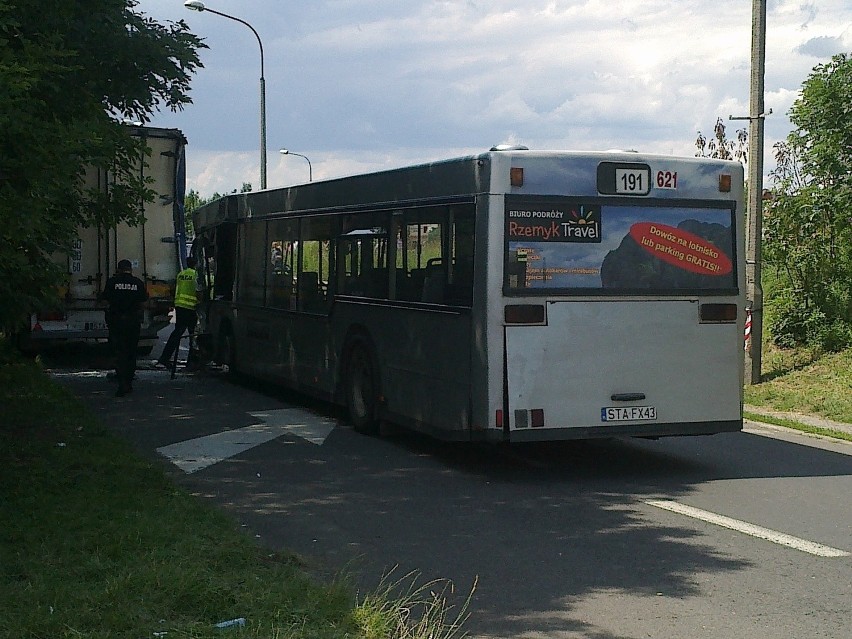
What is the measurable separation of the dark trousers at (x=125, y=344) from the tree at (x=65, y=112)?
87.5 inches

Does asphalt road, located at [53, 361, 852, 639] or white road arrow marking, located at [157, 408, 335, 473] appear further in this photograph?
white road arrow marking, located at [157, 408, 335, 473]

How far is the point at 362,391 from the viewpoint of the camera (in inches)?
526

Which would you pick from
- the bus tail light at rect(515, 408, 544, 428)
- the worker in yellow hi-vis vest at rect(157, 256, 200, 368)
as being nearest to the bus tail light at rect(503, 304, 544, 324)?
the bus tail light at rect(515, 408, 544, 428)

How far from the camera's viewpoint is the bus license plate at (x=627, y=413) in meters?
10.8

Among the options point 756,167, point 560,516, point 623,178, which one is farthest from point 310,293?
point 756,167

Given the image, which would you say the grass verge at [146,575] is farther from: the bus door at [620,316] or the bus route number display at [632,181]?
the bus route number display at [632,181]

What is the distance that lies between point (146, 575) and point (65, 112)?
17.2 ft

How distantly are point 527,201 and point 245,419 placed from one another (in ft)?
17.9

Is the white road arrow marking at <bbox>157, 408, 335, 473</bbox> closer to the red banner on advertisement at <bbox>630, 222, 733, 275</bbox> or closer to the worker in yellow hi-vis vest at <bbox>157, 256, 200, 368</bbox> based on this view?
the red banner on advertisement at <bbox>630, 222, 733, 275</bbox>

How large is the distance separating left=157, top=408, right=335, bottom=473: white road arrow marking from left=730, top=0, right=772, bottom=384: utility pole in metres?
6.69

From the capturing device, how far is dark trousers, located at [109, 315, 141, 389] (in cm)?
1684

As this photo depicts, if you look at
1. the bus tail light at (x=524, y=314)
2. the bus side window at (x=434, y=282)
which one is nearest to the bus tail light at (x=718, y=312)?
the bus tail light at (x=524, y=314)

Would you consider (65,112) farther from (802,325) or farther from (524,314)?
(802,325)

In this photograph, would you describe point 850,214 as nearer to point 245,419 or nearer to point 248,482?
point 245,419
